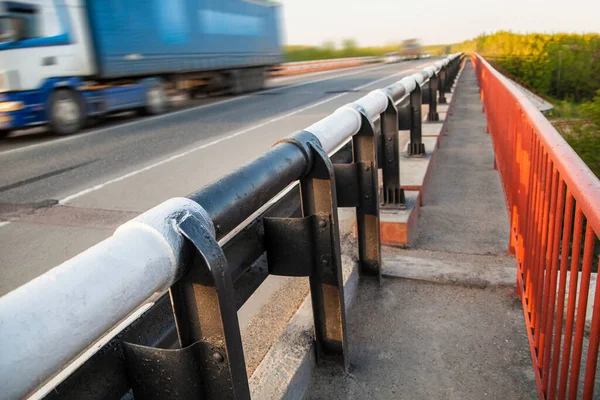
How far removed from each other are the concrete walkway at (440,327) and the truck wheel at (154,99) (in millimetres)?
12434

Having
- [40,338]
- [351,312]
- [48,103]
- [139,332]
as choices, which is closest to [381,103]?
[351,312]

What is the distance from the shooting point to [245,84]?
22.6 m

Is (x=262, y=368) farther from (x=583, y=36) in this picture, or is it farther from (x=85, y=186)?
(x=583, y=36)

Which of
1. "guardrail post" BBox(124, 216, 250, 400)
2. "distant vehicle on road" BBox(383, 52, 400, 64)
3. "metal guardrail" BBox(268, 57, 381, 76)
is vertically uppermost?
"guardrail post" BBox(124, 216, 250, 400)

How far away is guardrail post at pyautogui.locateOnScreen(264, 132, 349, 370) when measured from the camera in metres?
2.01

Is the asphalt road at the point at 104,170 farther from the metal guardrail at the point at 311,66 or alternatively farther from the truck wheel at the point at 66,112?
the metal guardrail at the point at 311,66

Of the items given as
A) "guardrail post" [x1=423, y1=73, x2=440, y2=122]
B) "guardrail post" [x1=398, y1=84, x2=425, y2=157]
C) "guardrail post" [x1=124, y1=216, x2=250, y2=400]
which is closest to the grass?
"guardrail post" [x1=398, y1=84, x2=425, y2=157]

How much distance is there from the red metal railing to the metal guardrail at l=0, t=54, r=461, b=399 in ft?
2.78

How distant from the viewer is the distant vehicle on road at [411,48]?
7196cm

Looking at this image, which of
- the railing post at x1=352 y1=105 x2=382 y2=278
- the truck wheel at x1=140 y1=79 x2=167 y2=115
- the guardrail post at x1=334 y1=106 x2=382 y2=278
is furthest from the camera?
the truck wheel at x1=140 y1=79 x2=167 y2=115

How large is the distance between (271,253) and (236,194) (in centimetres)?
53

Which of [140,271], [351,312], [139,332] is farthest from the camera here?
[351,312]

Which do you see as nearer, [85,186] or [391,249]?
[391,249]

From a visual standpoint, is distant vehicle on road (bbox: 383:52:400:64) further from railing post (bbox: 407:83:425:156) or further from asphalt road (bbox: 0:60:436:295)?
railing post (bbox: 407:83:425:156)
